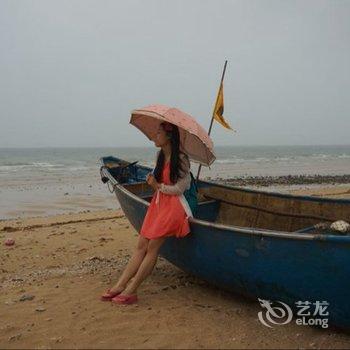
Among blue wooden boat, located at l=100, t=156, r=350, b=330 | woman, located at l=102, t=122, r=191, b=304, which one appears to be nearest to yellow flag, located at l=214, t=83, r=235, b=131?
blue wooden boat, located at l=100, t=156, r=350, b=330

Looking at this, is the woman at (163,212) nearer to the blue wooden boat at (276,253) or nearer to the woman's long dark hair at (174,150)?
the woman's long dark hair at (174,150)

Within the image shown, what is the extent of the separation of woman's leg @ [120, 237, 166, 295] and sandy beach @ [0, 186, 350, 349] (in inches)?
6.9

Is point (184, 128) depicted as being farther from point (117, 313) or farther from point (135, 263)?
point (117, 313)

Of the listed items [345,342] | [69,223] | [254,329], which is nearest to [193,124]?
[254,329]

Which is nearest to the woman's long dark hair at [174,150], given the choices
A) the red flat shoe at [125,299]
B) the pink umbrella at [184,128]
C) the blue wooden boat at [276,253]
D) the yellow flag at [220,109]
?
the pink umbrella at [184,128]

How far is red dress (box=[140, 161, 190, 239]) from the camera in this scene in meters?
4.57

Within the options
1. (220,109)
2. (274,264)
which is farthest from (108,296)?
(220,109)

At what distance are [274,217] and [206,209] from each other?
101 cm

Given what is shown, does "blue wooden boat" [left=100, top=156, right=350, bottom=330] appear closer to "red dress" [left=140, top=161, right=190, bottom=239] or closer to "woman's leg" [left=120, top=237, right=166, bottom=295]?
"red dress" [left=140, top=161, right=190, bottom=239]

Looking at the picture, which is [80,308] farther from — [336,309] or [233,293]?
[336,309]

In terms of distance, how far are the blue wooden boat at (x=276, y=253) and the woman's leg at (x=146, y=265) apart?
30 cm

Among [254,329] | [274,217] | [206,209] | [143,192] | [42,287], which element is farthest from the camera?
[143,192]

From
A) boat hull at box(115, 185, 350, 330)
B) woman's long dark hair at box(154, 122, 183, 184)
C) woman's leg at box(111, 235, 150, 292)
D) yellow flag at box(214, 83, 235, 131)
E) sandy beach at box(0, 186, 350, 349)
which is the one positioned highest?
yellow flag at box(214, 83, 235, 131)

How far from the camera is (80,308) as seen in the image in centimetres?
461
